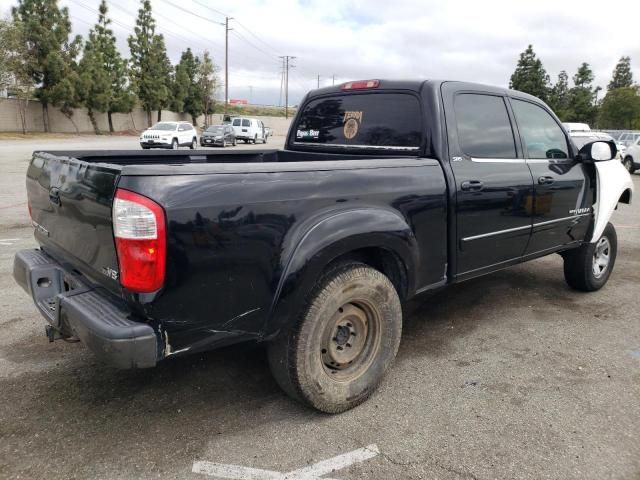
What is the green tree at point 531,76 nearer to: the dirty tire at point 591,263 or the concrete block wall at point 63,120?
the concrete block wall at point 63,120

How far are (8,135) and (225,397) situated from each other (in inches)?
1546

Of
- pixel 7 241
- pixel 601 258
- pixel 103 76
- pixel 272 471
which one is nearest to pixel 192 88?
pixel 103 76

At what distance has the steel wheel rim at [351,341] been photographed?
2.90 m

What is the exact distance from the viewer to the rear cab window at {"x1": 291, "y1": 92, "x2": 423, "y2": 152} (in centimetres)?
362

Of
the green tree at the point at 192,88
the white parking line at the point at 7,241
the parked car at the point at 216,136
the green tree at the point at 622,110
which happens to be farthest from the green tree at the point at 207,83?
the white parking line at the point at 7,241

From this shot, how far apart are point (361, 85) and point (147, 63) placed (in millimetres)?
51036

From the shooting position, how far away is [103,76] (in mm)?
42094

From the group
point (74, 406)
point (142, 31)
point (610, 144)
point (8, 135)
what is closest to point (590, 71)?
point (142, 31)

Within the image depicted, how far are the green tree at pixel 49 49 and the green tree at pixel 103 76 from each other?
1.18 meters

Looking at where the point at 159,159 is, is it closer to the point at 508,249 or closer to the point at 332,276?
the point at 332,276

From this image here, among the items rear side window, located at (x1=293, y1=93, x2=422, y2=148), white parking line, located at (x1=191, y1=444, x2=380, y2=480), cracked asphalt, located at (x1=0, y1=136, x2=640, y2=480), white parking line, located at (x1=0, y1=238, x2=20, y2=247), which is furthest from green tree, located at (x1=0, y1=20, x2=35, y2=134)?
white parking line, located at (x1=191, y1=444, x2=380, y2=480)

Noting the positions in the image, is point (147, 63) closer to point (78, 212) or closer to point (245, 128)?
point (245, 128)

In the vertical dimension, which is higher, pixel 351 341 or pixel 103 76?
pixel 103 76

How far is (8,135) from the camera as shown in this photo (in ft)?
116
